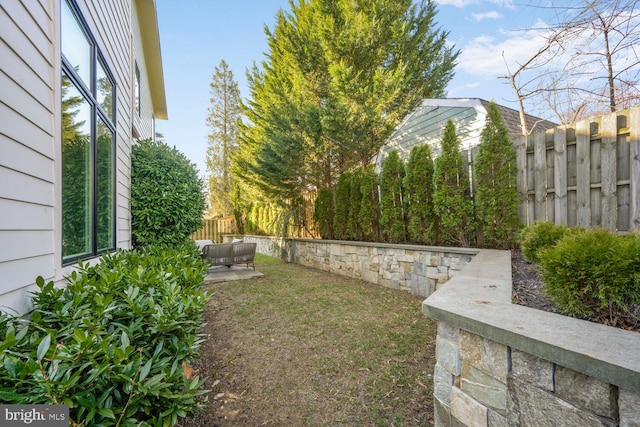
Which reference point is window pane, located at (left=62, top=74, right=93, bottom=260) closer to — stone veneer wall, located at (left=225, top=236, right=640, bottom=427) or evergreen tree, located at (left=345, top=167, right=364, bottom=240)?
stone veneer wall, located at (left=225, top=236, right=640, bottom=427)

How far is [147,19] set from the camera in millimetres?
7035

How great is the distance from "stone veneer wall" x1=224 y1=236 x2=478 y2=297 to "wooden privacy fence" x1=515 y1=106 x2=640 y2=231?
1161 mm

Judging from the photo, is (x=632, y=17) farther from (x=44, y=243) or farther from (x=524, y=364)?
(x=44, y=243)

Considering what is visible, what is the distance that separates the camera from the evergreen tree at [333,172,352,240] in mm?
→ 6934

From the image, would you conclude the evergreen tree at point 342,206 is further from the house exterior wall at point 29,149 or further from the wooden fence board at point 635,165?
the house exterior wall at point 29,149

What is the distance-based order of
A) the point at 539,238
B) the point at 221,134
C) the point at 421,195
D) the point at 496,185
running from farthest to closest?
the point at 221,134
the point at 421,195
the point at 496,185
the point at 539,238

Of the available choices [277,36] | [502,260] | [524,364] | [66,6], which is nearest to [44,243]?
[66,6]

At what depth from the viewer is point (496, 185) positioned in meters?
4.30

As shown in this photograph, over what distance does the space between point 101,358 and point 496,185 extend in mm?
4833

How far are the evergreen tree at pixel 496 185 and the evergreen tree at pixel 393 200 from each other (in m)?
1.43

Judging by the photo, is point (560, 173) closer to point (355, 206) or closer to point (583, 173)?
point (583, 173)

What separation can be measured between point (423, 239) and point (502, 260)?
1.85m

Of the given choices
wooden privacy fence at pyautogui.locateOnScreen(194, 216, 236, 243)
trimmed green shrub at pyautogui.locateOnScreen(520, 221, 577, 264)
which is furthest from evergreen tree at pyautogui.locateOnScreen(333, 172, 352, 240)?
wooden privacy fence at pyautogui.locateOnScreen(194, 216, 236, 243)

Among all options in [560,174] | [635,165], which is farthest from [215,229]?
[635,165]
